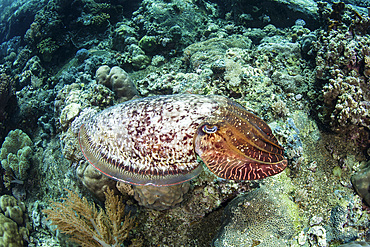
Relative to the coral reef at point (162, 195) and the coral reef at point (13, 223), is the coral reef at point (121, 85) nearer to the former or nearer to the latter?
the coral reef at point (162, 195)

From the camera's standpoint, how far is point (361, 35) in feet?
15.1

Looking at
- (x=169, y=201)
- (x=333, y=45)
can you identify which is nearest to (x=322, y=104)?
(x=333, y=45)

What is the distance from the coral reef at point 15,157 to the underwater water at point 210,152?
0.03 meters

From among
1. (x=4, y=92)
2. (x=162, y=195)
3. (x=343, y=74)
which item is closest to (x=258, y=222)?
(x=162, y=195)

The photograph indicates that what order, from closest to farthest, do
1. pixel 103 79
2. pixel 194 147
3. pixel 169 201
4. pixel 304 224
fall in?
1. pixel 194 147
2. pixel 304 224
3. pixel 169 201
4. pixel 103 79

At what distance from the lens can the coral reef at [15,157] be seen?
5.75 m

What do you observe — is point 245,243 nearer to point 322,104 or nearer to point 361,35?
point 322,104

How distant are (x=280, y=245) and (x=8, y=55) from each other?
1706 cm

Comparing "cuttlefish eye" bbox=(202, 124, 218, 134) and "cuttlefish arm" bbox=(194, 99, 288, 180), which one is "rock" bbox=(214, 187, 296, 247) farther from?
"cuttlefish eye" bbox=(202, 124, 218, 134)

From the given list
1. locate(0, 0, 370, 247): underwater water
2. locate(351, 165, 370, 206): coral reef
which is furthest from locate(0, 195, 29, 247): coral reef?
locate(351, 165, 370, 206): coral reef

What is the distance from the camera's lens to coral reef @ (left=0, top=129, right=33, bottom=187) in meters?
5.75

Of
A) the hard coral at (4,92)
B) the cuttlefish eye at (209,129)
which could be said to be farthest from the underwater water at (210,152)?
the hard coral at (4,92)

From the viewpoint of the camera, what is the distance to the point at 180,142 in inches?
93.4

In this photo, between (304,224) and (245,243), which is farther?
(304,224)
